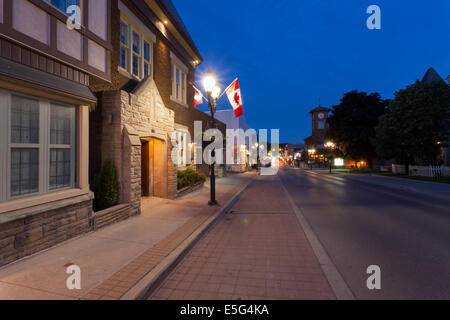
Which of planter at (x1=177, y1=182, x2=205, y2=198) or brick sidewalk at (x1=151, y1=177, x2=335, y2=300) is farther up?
planter at (x1=177, y1=182, x2=205, y2=198)

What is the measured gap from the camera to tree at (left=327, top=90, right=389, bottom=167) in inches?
1438

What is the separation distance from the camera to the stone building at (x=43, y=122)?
13.2ft

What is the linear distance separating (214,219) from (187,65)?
35.0 ft

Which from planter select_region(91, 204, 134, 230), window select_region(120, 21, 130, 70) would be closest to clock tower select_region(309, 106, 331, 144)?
A: window select_region(120, 21, 130, 70)

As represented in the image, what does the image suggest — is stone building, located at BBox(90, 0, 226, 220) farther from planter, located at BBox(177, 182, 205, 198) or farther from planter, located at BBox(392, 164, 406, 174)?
planter, located at BBox(392, 164, 406, 174)

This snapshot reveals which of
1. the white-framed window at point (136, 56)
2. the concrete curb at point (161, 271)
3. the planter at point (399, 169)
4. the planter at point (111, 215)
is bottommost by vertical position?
the concrete curb at point (161, 271)

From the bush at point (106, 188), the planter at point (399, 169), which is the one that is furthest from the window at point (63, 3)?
the planter at point (399, 169)

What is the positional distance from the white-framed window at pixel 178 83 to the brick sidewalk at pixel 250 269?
8.65 meters

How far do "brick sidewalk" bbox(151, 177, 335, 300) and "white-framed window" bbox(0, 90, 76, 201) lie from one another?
3319 mm

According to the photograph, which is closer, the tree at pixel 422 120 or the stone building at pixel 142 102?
the stone building at pixel 142 102

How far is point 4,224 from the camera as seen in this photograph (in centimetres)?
391

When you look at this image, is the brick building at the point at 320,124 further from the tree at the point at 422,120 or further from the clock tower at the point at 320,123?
the tree at the point at 422,120

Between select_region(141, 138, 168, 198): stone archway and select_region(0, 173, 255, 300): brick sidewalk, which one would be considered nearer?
select_region(0, 173, 255, 300): brick sidewalk
